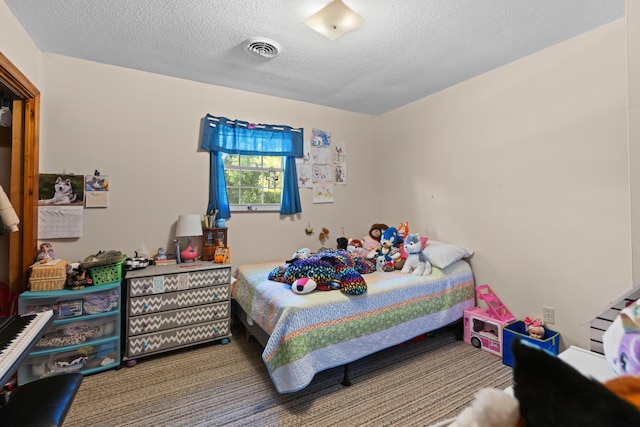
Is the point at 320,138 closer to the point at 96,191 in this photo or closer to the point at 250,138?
the point at 250,138

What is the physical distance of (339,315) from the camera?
198 cm

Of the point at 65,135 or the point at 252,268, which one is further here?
the point at 252,268

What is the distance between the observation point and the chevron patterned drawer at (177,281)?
224 centimetres

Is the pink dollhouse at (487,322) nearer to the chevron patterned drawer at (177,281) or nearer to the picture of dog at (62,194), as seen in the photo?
the chevron patterned drawer at (177,281)

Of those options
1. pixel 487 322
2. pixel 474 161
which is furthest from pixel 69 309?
pixel 474 161

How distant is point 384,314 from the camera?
217 cm

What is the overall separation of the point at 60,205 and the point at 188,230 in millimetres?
971

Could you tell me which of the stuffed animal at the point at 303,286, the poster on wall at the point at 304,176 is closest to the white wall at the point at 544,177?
the poster on wall at the point at 304,176

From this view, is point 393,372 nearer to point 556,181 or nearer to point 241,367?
point 241,367

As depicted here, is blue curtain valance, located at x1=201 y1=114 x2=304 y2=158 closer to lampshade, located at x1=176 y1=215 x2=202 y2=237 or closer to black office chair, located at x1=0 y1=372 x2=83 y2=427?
lampshade, located at x1=176 y1=215 x2=202 y2=237

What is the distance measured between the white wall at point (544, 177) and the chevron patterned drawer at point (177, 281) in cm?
226

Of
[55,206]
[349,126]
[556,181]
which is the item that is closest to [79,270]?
[55,206]

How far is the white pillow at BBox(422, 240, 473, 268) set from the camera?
2676mm

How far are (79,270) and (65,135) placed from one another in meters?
1.13
